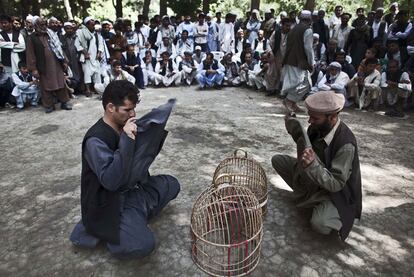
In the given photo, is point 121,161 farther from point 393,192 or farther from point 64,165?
point 393,192

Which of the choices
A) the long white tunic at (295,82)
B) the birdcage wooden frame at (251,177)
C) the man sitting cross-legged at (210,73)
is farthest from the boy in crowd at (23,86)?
the birdcage wooden frame at (251,177)

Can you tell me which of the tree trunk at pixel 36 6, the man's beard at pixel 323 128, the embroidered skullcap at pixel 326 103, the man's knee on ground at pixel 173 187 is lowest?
the man's knee on ground at pixel 173 187

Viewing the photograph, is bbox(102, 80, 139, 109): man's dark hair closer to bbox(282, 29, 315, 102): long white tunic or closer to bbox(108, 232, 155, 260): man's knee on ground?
bbox(108, 232, 155, 260): man's knee on ground

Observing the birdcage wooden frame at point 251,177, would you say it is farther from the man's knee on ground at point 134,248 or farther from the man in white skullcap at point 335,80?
the man in white skullcap at point 335,80

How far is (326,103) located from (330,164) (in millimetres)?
546

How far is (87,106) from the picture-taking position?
7645mm

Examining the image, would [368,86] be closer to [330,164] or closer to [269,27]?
[269,27]

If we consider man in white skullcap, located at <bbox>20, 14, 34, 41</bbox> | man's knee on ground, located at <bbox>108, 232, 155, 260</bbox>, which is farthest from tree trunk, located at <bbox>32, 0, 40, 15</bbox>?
man's knee on ground, located at <bbox>108, 232, 155, 260</bbox>

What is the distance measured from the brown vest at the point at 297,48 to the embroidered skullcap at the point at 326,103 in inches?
149

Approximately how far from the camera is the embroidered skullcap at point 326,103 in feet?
9.33

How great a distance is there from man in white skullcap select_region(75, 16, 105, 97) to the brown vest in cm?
493

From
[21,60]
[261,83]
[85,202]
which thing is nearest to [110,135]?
[85,202]

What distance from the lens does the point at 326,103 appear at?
2.87 metres

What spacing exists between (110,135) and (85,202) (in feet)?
1.94
